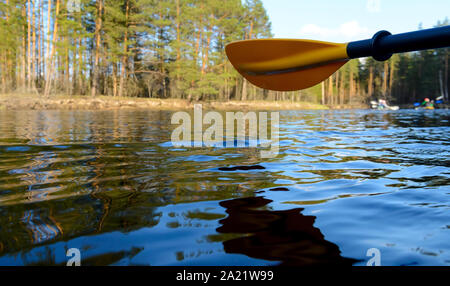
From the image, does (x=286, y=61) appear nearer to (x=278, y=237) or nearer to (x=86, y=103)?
(x=278, y=237)

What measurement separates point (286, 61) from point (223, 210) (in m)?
1.49

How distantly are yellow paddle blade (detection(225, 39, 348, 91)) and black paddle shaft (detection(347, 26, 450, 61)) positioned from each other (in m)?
0.28

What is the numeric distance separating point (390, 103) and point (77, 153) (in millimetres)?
61112

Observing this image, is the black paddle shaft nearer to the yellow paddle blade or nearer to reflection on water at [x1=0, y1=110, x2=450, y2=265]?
the yellow paddle blade

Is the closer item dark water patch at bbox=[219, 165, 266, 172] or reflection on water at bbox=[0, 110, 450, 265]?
reflection on water at bbox=[0, 110, 450, 265]

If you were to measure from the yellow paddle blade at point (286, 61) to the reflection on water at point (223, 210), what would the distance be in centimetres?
97

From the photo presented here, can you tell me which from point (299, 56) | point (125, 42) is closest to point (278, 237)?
point (299, 56)

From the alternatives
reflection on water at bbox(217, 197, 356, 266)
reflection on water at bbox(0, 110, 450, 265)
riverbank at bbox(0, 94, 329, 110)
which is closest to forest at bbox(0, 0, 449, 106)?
riverbank at bbox(0, 94, 329, 110)

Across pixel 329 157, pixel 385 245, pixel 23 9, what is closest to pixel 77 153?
pixel 329 157

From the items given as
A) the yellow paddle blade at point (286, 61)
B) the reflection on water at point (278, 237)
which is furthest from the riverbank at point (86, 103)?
the reflection on water at point (278, 237)

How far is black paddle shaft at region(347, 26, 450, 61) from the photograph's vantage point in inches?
69.5

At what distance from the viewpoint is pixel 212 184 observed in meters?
2.95

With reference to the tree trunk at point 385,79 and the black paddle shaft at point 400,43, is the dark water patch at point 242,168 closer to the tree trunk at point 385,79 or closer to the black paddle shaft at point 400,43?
the black paddle shaft at point 400,43
